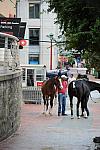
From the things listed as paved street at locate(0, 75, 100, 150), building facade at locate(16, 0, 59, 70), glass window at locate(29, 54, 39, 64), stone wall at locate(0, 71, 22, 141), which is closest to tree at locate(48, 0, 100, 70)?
stone wall at locate(0, 71, 22, 141)

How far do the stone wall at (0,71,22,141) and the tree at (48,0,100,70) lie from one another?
2562mm

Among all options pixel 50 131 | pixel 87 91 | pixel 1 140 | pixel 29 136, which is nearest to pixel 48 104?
pixel 87 91

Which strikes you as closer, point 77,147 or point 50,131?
point 77,147

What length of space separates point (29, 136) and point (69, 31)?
443 centimetres

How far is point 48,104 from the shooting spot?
2328 centimetres

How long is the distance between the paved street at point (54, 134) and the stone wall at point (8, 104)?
0.26 metres

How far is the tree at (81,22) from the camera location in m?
10.0

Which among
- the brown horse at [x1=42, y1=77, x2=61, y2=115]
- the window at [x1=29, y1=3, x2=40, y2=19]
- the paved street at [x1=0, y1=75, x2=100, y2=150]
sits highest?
the window at [x1=29, y1=3, x2=40, y2=19]

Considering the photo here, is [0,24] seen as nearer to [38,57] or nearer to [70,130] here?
[70,130]

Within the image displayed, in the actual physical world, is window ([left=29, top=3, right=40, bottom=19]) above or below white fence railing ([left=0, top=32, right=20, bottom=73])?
above

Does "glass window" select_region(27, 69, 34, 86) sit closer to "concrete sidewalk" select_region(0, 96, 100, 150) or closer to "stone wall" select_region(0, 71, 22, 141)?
"concrete sidewalk" select_region(0, 96, 100, 150)

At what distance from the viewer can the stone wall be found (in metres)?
12.5

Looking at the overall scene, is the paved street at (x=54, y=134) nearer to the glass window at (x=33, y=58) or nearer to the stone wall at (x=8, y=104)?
the stone wall at (x=8, y=104)

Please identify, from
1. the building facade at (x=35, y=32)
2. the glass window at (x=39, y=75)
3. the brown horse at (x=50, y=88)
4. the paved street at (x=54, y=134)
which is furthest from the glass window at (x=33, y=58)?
the paved street at (x=54, y=134)
